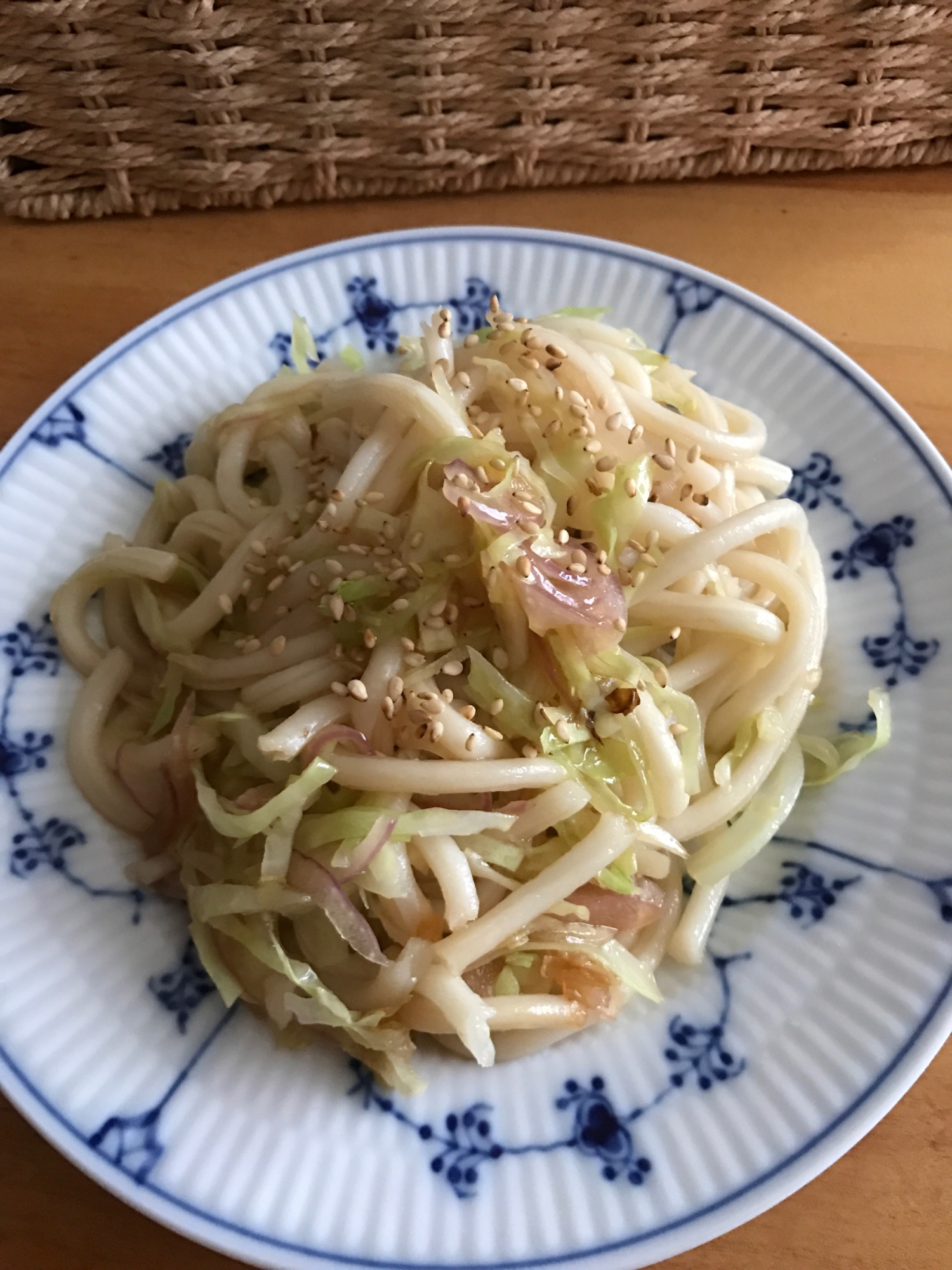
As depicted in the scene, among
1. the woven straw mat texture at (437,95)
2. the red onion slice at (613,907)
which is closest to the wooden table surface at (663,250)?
the woven straw mat texture at (437,95)

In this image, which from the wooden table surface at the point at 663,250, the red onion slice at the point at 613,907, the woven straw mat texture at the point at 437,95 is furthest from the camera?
the wooden table surface at the point at 663,250

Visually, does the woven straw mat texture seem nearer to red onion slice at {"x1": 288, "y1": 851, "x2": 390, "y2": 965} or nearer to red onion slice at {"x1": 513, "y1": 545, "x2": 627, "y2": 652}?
red onion slice at {"x1": 513, "y1": 545, "x2": 627, "y2": 652}

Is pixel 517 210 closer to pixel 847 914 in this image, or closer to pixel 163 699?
pixel 163 699

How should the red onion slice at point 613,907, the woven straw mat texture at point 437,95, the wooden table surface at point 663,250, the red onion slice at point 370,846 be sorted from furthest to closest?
the wooden table surface at point 663,250 < the woven straw mat texture at point 437,95 < the red onion slice at point 613,907 < the red onion slice at point 370,846

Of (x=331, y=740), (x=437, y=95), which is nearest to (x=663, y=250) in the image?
(x=437, y=95)

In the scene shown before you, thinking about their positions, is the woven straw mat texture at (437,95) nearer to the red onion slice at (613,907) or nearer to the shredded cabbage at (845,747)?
the shredded cabbage at (845,747)

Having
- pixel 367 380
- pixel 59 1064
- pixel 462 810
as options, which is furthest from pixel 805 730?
pixel 59 1064

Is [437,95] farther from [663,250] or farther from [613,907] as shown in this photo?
[613,907]

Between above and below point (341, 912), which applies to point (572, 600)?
above
